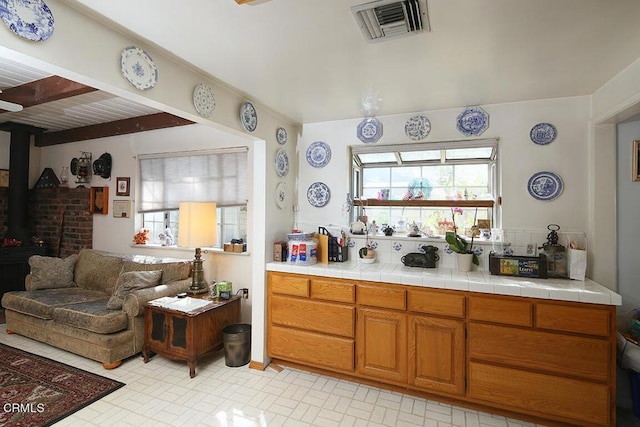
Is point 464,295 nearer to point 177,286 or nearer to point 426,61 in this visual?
point 426,61

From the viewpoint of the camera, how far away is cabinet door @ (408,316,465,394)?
2256 mm

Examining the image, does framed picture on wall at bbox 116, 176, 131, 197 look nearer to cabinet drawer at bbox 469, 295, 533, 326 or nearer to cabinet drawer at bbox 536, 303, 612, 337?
cabinet drawer at bbox 469, 295, 533, 326

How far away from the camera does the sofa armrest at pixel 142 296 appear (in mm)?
2836

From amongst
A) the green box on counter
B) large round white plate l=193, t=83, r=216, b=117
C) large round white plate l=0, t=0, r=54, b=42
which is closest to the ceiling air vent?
large round white plate l=193, t=83, r=216, b=117

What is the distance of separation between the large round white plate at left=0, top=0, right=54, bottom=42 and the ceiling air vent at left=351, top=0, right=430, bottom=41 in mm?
1341

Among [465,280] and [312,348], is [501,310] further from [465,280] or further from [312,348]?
[312,348]

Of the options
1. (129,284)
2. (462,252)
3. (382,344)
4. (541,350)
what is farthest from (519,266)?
(129,284)

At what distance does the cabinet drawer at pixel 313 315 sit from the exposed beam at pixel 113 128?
2.36 metres

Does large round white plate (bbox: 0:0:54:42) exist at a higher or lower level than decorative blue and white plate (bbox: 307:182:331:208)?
higher

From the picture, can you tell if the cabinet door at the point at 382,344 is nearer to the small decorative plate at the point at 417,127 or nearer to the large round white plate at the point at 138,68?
the small decorative plate at the point at 417,127

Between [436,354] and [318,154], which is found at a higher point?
[318,154]

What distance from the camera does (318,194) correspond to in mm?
3291

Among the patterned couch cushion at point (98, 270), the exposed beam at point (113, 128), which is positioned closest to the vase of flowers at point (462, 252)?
the exposed beam at point (113, 128)
